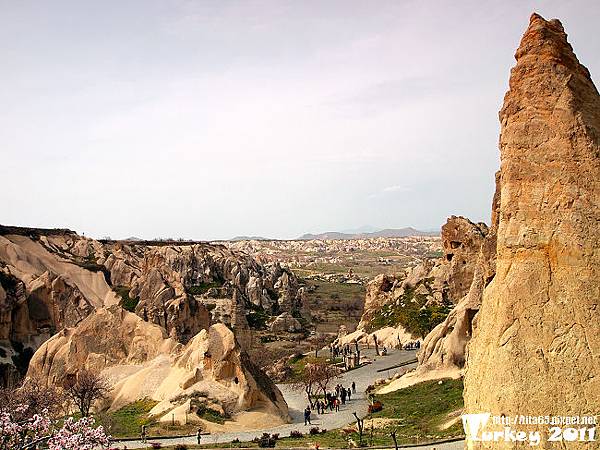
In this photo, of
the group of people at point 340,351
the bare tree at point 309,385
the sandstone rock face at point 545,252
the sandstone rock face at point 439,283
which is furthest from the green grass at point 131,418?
the sandstone rock face at point 439,283

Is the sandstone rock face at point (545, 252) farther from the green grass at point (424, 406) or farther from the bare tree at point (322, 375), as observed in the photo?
the bare tree at point (322, 375)

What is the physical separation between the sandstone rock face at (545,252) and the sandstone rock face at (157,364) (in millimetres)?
20751

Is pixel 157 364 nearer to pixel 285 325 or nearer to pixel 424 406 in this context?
pixel 424 406

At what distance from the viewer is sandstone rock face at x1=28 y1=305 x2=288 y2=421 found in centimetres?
3189

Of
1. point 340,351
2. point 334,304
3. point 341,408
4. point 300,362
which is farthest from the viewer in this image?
point 334,304

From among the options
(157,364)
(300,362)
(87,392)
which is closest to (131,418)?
(87,392)

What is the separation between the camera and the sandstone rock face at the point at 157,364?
31891mm

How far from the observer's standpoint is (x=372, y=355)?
53.4m

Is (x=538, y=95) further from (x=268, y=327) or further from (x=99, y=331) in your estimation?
(x=268, y=327)

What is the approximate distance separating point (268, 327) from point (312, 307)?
26260 mm

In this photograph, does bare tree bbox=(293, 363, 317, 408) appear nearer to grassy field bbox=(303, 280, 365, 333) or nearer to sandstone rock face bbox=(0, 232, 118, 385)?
sandstone rock face bbox=(0, 232, 118, 385)

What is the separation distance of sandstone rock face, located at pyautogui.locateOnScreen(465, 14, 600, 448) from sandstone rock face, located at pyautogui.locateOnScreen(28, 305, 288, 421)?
20.8 metres

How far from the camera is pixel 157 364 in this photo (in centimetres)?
3866

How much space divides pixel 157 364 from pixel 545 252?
31.5 metres
